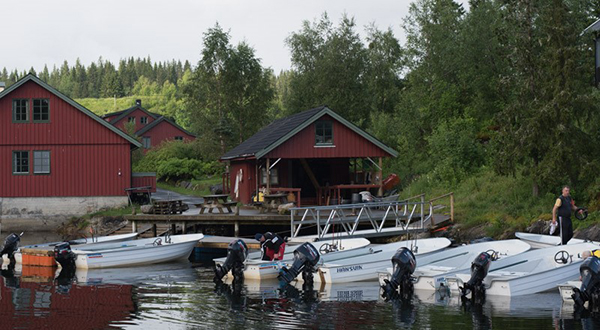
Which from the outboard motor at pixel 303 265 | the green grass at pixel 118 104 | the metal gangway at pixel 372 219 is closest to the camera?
the outboard motor at pixel 303 265

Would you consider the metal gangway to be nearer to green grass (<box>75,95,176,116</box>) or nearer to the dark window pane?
the dark window pane

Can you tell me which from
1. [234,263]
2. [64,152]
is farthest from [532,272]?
[64,152]

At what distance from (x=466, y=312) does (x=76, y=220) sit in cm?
2421

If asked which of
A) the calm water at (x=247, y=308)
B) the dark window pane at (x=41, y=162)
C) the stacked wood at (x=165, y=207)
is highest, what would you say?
the dark window pane at (x=41, y=162)

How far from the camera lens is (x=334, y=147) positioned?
32750mm

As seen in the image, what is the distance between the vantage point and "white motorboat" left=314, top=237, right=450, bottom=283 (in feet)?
64.6

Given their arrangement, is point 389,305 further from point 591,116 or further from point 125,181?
point 125,181

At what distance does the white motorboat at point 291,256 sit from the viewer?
66.8ft

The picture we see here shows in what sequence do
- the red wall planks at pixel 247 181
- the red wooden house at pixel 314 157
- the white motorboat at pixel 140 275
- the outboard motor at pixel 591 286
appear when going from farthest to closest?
the red wall planks at pixel 247 181, the red wooden house at pixel 314 157, the white motorboat at pixel 140 275, the outboard motor at pixel 591 286

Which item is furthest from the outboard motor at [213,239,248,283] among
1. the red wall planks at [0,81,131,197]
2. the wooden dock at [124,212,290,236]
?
the red wall planks at [0,81,131,197]

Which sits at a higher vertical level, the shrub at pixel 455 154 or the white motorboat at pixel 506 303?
the shrub at pixel 455 154

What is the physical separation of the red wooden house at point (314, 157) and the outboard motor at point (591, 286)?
1595 cm

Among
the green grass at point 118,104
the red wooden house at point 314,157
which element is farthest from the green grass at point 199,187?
the green grass at point 118,104

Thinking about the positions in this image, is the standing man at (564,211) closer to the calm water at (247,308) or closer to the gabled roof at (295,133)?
the calm water at (247,308)
